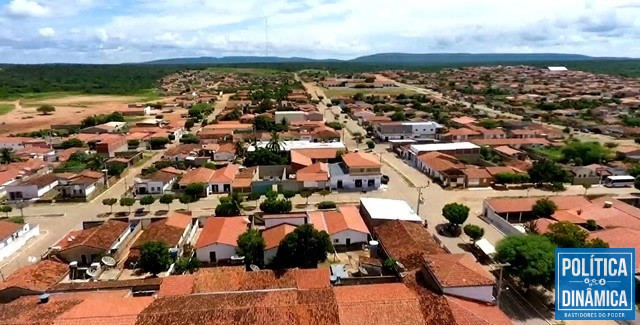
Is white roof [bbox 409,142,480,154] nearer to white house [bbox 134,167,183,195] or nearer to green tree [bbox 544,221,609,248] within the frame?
green tree [bbox 544,221,609,248]

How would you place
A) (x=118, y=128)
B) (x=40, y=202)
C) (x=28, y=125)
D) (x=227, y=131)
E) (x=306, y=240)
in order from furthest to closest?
(x=28, y=125), (x=118, y=128), (x=227, y=131), (x=40, y=202), (x=306, y=240)

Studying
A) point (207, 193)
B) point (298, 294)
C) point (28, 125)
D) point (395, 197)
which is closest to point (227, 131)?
point (207, 193)

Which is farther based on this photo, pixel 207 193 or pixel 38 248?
pixel 207 193

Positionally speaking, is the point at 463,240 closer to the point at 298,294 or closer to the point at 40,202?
the point at 298,294

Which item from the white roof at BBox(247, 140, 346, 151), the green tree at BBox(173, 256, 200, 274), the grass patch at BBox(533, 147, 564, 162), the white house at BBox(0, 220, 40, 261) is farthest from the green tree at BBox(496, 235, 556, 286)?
the grass patch at BBox(533, 147, 564, 162)

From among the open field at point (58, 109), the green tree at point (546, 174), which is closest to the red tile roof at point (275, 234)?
the green tree at point (546, 174)

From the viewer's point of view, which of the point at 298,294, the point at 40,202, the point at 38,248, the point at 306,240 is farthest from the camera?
the point at 40,202
